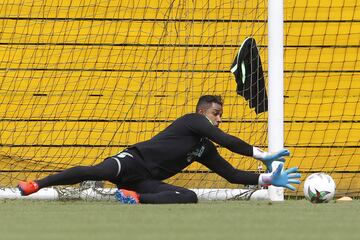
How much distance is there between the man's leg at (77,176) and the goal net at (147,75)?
2416mm

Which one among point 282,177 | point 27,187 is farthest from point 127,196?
point 282,177

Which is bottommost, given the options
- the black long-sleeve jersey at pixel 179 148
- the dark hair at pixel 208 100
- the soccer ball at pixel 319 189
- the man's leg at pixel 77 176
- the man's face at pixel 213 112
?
the man's leg at pixel 77 176

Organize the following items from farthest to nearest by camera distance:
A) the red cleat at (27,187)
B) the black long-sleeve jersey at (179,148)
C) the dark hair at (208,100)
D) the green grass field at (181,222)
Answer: the dark hair at (208,100) → the black long-sleeve jersey at (179,148) → the red cleat at (27,187) → the green grass field at (181,222)

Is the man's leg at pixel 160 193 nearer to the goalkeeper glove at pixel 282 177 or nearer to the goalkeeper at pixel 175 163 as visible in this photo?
the goalkeeper at pixel 175 163

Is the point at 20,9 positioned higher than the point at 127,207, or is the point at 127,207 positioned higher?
the point at 20,9

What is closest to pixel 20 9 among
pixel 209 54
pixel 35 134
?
pixel 35 134

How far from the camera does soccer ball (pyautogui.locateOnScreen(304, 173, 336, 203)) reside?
7621mm

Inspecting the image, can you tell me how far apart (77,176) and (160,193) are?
642 mm

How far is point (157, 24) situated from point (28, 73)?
141 cm

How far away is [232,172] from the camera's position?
7969 mm

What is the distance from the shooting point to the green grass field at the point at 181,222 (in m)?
4.83

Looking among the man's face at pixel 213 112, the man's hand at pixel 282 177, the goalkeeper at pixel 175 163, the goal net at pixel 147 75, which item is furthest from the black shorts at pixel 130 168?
the goal net at pixel 147 75

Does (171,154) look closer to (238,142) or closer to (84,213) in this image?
(238,142)

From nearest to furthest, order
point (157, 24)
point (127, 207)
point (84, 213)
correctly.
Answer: point (84, 213), point (127, 207), point (157, 24)
